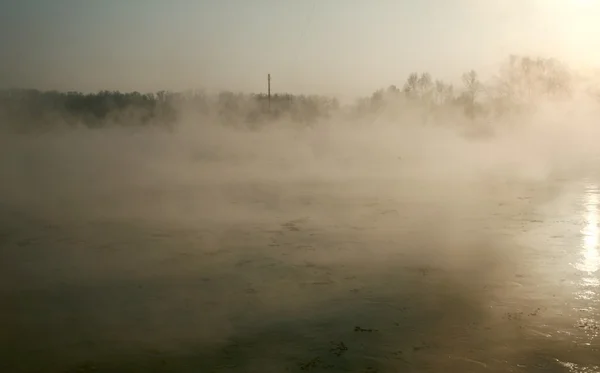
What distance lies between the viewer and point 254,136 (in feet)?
94.7

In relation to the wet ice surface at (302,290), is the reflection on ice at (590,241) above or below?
below

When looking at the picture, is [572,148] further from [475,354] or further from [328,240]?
[475,354]

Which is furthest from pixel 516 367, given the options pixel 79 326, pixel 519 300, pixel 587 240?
pixel 587 240

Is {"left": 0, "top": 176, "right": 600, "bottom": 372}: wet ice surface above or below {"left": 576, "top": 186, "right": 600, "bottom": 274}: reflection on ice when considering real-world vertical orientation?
above

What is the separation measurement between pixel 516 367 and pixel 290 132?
25464 millimetres

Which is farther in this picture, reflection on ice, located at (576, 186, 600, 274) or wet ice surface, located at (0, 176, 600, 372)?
reflection on ice, located at (576, 186, 600, 274)

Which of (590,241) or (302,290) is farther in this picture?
(590,241)

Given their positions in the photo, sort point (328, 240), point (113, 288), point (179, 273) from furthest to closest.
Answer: point (328, 240) → point (179, 273) → point (113, 288)

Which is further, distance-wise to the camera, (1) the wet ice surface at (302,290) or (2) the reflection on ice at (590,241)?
(2) the reflection on ice at (590,241)

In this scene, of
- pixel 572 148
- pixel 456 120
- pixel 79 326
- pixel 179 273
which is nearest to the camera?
pixel 79 326

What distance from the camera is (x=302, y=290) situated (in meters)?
6.68

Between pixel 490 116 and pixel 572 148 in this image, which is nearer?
pixel 572 148

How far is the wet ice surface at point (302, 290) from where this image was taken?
5.05 m

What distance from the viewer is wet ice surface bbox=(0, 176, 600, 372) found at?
5051 mm
